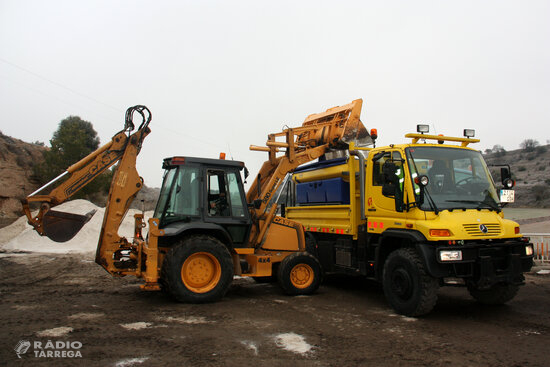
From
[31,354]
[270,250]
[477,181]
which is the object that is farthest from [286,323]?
[477,181]

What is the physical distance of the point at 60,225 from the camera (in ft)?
27.0

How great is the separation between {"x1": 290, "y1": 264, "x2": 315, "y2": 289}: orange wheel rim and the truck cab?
0.69 metres

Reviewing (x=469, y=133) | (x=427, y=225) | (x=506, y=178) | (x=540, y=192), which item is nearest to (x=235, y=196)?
(x=427, y=225)

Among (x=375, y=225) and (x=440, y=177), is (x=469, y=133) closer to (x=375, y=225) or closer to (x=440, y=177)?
(x=440, y=177)

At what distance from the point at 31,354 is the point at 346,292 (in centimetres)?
608

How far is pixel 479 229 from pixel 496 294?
Result: 1659mm

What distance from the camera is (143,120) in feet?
28.5

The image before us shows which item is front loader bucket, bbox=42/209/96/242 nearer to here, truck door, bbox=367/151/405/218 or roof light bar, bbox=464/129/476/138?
truck door, bbox=367/151/405/218

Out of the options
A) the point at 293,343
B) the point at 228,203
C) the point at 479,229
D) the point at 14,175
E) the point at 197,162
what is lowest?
the point at 293,343

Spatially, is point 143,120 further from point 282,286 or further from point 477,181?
point 477,181

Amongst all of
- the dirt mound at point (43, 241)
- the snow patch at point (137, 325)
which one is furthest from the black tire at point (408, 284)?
the dirt mound at point (43, 241)

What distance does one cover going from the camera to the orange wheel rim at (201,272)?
25.6ft

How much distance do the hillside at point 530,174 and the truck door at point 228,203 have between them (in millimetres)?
34871

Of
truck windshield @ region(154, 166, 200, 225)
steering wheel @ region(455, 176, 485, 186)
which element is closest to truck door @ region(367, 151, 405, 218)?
steering wheel @ region(455, 176, 485, 186)
